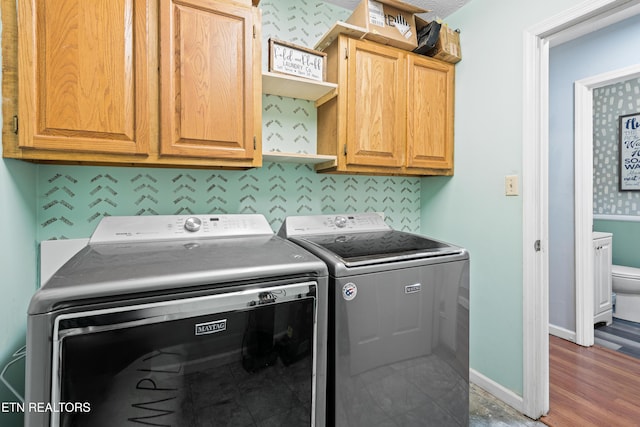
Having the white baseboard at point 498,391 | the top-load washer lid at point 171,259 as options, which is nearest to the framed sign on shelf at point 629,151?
the white baseboard at point 498,391

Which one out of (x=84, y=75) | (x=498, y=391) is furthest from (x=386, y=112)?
(x=498, y=391)

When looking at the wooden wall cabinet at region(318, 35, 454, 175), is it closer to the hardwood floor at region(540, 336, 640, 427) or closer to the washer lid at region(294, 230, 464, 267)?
the washer lid at region(294, 230, 464, 267)

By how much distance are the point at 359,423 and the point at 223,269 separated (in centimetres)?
89

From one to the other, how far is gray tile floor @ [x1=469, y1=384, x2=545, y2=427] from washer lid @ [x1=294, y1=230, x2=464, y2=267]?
0.98m

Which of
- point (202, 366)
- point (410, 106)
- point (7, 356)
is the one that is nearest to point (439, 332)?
point (202, 366)

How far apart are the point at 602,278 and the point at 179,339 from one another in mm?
3584

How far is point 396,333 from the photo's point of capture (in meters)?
1.32

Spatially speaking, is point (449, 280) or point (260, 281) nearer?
point (260, 281)

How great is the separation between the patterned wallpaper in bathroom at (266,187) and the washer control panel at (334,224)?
0.15 m

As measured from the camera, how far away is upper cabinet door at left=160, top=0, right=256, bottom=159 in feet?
4.27

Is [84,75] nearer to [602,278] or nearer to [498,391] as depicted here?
[498,391]

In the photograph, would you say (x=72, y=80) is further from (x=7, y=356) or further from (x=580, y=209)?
(x=580, y=209)

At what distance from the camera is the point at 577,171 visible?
2506mm

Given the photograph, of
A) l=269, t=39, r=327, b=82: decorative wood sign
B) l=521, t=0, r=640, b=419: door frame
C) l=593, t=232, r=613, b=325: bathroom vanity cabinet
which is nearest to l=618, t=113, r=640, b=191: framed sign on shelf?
l=593, t=232, r=613, b=325: bathroom vanity cabinet
